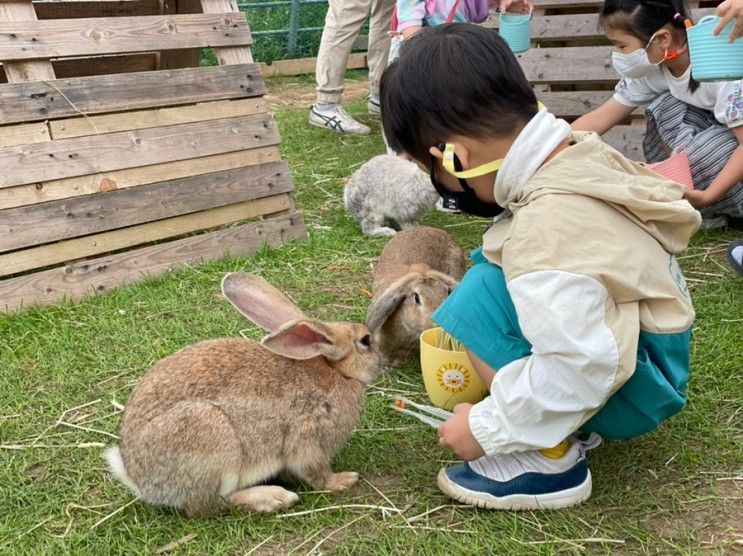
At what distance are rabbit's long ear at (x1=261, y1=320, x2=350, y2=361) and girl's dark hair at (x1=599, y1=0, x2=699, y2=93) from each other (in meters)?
2.20

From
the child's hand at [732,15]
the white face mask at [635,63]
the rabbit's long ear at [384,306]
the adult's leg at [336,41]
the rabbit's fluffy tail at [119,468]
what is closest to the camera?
the rabbit's fluffy tail at [119,468]

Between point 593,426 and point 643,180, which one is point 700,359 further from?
point 643,180

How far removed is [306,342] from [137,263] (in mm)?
1829

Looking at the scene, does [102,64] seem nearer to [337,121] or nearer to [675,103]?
[337,121]

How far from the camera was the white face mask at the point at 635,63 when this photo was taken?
3799mm

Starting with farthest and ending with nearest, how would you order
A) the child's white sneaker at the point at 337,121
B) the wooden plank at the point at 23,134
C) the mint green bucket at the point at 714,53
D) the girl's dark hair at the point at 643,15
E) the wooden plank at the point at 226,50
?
the child's white sneaker at the point at 337,121 < the wooden plank at the point at 226,50 < the girl's dark hair at the point at 643,15 < the wooden plank at the point at 23,134 < the mint green bucket at the point at 714,53

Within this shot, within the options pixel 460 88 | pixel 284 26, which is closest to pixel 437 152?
pixel 460 88

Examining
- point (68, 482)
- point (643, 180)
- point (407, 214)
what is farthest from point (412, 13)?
point (68, 482)

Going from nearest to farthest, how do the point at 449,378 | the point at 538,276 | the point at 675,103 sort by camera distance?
1. the point at 538,276
2. the point at 449,378
3. the point at 675,103

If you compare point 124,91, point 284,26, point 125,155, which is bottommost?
point 284,26

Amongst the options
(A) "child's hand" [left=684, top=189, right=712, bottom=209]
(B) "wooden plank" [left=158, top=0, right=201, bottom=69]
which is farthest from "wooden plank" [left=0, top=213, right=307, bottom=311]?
(A) "child's hand" [left=684, top=189, right=712, bottom=209]

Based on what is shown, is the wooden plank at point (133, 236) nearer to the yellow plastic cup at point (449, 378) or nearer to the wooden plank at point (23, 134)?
the wooden plank at point (23, 134)

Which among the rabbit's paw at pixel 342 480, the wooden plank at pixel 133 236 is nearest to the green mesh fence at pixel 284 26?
the wooden plank at pixel 133 236

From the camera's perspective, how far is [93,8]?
14.4 feet
